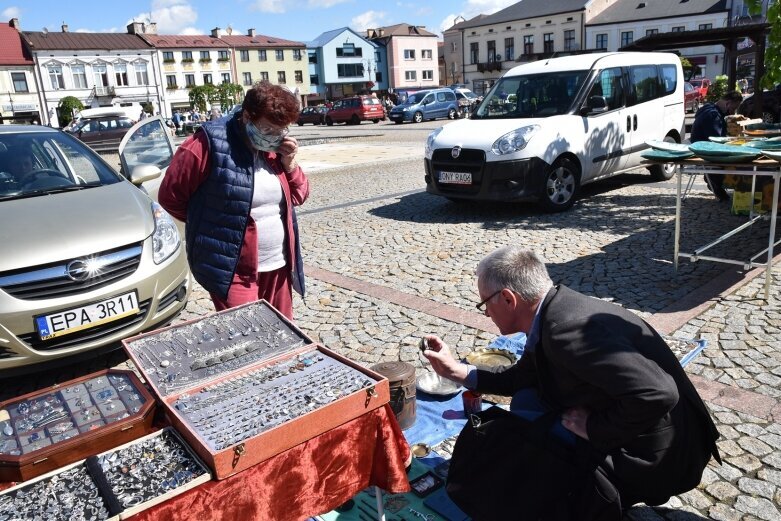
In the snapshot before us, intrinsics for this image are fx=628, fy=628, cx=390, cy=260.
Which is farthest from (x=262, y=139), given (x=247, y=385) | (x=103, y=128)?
(x=103, y=128)

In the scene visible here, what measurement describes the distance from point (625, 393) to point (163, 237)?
350 centimetres

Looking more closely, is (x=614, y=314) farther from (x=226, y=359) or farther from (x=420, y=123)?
(x=420, y=123)

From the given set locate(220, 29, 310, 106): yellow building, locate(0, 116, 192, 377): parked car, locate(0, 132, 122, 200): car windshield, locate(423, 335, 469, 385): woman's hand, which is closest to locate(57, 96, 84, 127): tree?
locate(220, 29, 310, 106): yellow building

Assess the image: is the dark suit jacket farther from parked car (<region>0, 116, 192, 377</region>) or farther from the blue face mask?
parked car (<region>0, 116, 192, 377</region>)

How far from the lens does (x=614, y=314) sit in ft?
7.32

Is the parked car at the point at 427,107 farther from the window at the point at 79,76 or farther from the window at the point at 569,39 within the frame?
the window at the point at 79,76

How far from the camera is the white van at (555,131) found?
832 centimetres

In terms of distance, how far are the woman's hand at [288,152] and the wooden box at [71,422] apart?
1.37 m

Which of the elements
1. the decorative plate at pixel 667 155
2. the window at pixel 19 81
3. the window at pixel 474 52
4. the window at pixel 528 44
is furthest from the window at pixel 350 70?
the decorative plate at pixel 667 155

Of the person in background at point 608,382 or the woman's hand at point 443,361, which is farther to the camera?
the woman's hand at point 443,361

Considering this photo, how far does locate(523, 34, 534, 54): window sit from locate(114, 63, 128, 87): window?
41.9 metres

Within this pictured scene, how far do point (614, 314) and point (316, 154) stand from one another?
1839 cm

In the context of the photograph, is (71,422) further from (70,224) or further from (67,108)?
(67,108)

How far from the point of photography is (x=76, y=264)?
391 cm
